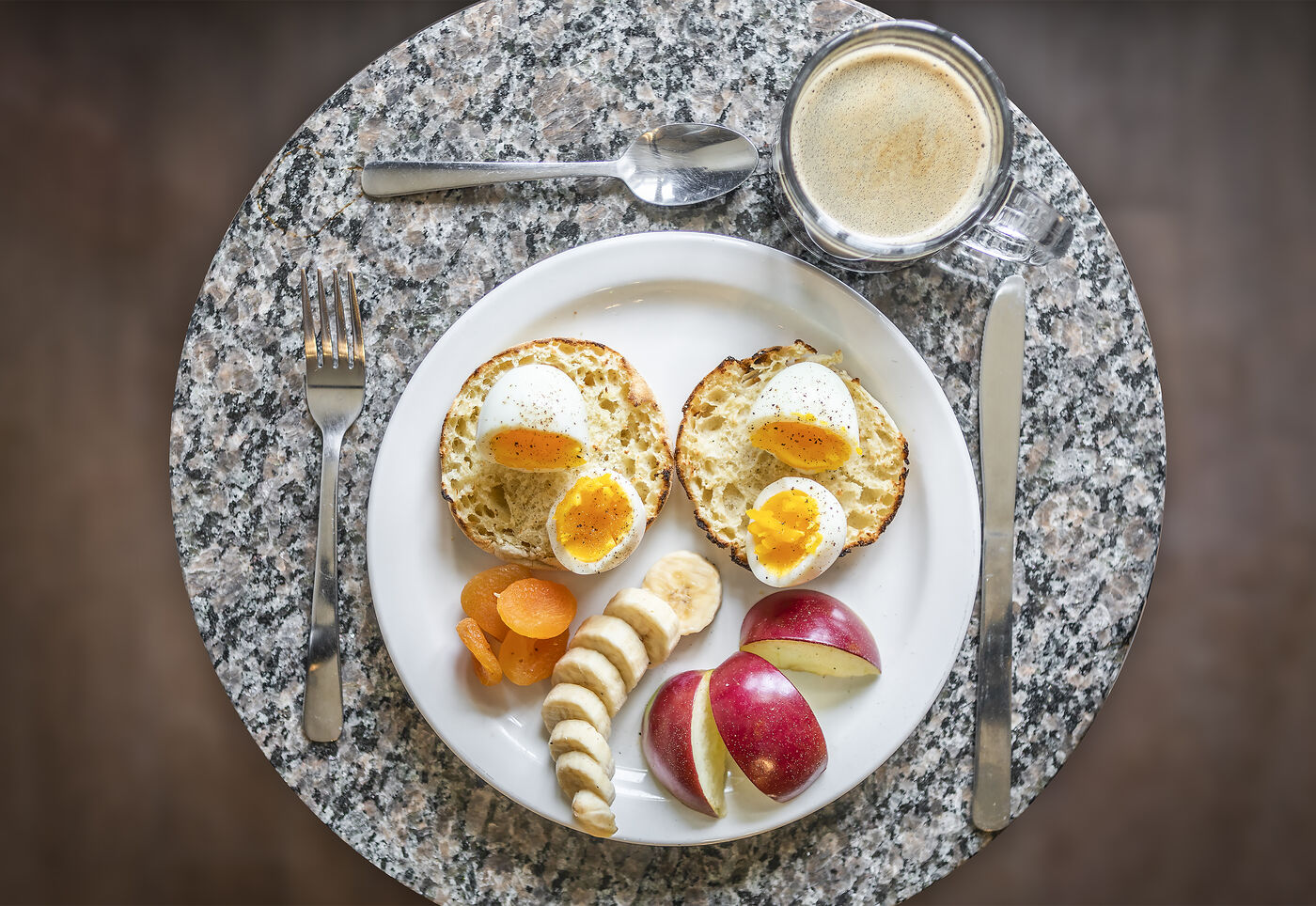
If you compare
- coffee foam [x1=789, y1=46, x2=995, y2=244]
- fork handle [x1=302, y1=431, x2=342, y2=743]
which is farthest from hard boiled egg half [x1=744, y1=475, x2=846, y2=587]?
fork handle [x1=302, y1=431, x2=342, y2=743]

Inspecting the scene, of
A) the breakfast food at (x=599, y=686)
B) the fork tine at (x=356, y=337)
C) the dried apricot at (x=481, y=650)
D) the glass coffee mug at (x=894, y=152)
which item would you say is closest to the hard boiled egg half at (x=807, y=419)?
the glass coffee mug at (x=894, y=152)

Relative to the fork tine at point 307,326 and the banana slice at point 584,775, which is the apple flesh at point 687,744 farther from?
the fork tine at point 307,326

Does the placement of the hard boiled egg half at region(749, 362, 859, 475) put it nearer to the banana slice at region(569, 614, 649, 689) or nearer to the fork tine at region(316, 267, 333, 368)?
the banana slice at region(569, 614, 649, 689)

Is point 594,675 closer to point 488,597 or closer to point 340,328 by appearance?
point 488,597
